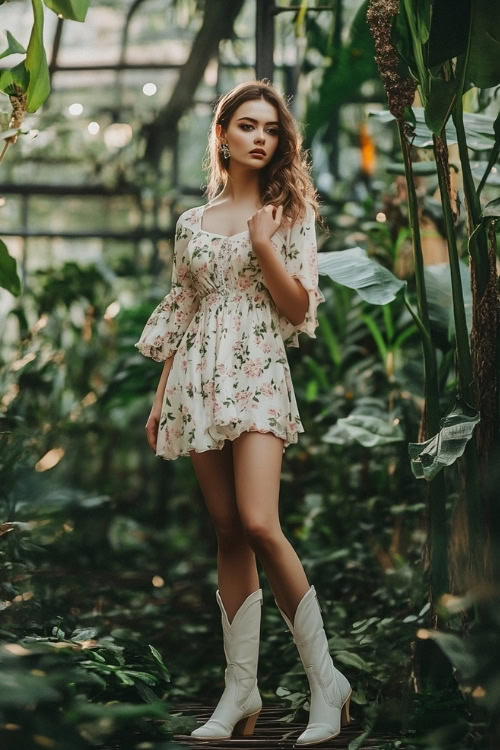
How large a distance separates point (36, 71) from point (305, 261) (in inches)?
33.8

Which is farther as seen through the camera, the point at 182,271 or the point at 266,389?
the point at 182,271

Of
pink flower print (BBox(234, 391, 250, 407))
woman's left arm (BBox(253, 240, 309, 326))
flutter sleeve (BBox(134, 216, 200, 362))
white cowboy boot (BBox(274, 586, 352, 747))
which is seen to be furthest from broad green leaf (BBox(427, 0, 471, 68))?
white cowboy boot (BBox(274, 586, 352, 747))

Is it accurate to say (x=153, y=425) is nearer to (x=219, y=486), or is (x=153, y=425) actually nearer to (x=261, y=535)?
(x=219, y=486)

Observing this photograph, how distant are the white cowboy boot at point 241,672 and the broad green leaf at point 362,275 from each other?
31.2 inches

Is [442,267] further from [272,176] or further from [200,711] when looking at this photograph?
[200,711]

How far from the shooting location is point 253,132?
87.7 inches

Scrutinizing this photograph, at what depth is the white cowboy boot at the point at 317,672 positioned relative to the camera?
2.09m

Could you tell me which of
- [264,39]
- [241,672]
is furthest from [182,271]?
[264,39]

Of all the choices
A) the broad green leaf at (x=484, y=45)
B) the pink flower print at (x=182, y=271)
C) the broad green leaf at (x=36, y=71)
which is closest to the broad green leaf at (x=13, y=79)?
the broad green leaf at (x=36, y=71)

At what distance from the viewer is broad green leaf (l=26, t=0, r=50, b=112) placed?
2.41 m

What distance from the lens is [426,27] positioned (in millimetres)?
2303

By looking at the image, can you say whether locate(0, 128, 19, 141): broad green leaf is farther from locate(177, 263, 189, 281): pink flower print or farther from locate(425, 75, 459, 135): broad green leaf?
locate(425, 75, 459, 135): broad green leaf

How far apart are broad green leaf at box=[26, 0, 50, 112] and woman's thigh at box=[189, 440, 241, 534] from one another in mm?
987

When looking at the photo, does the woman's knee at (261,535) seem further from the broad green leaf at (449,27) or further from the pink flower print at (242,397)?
the broad green leaf at (449,27)
